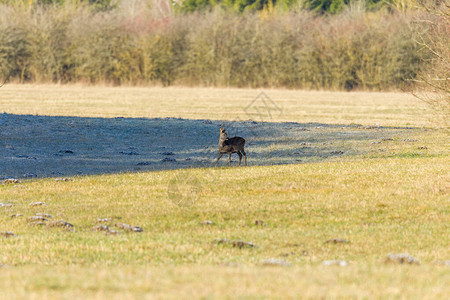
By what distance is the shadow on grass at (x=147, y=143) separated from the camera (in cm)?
2489

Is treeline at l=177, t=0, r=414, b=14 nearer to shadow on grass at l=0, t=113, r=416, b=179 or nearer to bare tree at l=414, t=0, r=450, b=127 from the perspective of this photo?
shadow on grass at l=0, t=113, r=416, b=179

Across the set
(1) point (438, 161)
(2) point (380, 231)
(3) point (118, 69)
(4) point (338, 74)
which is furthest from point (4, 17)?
(2) point (380, 231)

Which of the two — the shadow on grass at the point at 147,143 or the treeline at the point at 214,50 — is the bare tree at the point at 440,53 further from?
the treeline at the point at 214,50

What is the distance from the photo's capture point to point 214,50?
79750 mm

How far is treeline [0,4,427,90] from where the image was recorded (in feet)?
249

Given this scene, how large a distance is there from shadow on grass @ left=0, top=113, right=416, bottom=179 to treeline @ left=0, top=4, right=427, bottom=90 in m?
38.9

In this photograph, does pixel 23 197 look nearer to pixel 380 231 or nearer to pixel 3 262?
pixel 3 262

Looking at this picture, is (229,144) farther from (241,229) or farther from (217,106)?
(217,106)

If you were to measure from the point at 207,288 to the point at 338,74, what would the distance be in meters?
69.1

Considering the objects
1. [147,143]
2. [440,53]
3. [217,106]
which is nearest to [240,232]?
[440,53]

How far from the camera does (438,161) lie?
24188 mm

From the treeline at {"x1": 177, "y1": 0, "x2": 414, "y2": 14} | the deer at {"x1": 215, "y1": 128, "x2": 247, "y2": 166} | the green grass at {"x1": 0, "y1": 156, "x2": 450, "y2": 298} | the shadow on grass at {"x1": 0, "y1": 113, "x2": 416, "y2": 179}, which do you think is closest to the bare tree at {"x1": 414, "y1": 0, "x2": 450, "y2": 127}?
the green grass at {"x1": 0, "y1": 156, "x2": 450, "y2": 298}

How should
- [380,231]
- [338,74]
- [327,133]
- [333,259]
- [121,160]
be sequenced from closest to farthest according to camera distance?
[333,259]
[380,231]
[121,160]
[327,133]
[338,74]

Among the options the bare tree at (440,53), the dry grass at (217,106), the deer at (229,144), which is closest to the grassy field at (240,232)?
the deer at (229,144)
